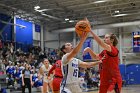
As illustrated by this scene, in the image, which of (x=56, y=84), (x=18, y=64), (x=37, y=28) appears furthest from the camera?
(x=37, y=28)

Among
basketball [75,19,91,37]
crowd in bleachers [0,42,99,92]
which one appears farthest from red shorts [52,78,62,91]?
crowd in bleachers [0,42,99,92]

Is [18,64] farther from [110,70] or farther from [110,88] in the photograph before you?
[110,88]

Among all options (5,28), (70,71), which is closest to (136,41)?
(5,28)

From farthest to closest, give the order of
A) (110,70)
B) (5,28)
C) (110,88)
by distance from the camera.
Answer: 1. (5,28)
2. (110,70)
3. (110,88)

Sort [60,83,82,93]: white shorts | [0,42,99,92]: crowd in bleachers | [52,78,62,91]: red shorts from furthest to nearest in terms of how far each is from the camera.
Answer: [0,42,99,92]: crowd in bleachers
[52,78,62,91]: red shorts
[60,83,82,93]: white shorts

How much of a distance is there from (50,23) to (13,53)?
10.4 metres

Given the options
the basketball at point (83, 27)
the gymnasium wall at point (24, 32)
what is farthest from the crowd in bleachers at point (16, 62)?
the basketball at point (83, 27)

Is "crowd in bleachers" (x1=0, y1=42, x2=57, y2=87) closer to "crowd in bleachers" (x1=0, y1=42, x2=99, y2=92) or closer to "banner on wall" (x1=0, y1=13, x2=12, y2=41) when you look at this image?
"crowd in bleachers" (x1=0, y1=42, x2=99, y2=92)

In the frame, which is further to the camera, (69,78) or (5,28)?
(5,28)

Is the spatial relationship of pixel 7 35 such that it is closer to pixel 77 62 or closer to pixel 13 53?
pixel 13 53

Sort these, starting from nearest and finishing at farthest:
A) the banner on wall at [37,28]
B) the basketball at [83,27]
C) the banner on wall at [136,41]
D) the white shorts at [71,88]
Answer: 1. the basketball at [83,27]
2. the white shorts at [71,88]
3. the banner on wall at [136,41]
4. the banner on wall at [37,28]

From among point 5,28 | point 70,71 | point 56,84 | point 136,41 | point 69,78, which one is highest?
point 5,28

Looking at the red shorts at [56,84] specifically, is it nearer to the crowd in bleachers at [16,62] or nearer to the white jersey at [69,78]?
the white jersey at [69,78]

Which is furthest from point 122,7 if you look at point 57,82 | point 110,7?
point 57,82
